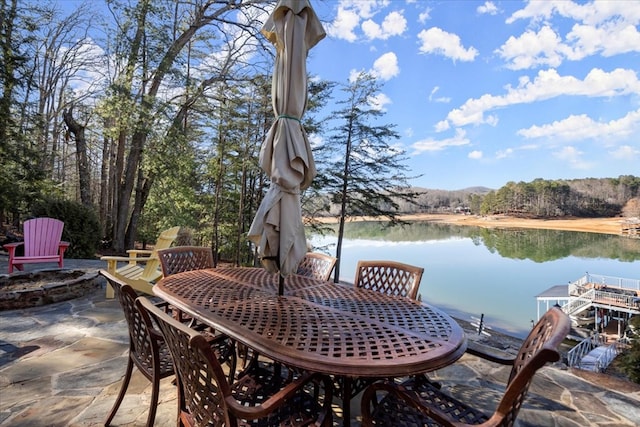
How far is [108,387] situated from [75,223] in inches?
252

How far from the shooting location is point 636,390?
2342 millimetres

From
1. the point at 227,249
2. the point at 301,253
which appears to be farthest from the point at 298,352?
the point at 227,249

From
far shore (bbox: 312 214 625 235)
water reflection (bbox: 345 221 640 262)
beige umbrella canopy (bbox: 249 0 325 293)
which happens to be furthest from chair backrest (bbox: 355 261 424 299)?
far shore (bbox: 312 214 625 235)

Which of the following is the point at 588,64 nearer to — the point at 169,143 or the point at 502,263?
the point at 502,263

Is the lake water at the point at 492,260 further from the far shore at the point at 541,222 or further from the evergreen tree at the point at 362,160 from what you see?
the evergreen tree at the point at 362,160

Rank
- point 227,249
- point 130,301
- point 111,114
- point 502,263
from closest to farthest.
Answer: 1. point 130,301
2. point 111,114
3. point 227,249
4. point 502,263

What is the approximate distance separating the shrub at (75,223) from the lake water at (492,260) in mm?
5981

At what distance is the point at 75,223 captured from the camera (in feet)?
23.0

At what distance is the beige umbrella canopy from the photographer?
1.80m

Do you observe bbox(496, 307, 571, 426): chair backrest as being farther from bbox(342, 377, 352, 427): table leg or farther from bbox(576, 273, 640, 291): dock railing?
bbox(576, 273, 640, 291): dock railing

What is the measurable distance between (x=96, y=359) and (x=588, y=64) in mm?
29598

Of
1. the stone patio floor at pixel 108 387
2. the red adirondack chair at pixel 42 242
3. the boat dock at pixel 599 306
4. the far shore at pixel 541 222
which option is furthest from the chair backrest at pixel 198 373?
the far shore at pixel 541 222

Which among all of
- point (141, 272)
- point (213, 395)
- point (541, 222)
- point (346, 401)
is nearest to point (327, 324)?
point (346, 401)

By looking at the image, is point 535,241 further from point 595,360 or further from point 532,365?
point 532,365
